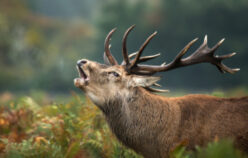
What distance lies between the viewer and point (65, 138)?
216 inches

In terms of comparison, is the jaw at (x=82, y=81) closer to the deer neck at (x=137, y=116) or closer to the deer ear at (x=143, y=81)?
the deer neck at (x=137, y=116)

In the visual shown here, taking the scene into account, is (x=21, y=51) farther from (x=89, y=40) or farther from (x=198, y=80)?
(x=198, y=80)

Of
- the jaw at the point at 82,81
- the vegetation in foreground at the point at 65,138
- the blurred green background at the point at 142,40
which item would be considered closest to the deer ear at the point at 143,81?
the jaw at the point at 82,81

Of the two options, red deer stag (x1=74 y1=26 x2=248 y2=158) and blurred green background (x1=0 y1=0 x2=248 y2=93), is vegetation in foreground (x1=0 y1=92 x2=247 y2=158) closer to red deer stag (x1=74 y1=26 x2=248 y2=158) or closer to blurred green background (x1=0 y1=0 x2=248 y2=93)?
red deer stag (x1=74 y1=26 x2=248 y2=158)

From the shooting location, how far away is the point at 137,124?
4.79 metres

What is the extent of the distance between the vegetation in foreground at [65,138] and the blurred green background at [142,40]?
844 inches

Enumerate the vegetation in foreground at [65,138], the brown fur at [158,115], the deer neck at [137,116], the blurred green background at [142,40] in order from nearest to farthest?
the vegetation in foreground at [65,138], the brown fur at [158,115], the deer neck at [137,116], the blurred green background at [142,40]

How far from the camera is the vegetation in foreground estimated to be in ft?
14.4

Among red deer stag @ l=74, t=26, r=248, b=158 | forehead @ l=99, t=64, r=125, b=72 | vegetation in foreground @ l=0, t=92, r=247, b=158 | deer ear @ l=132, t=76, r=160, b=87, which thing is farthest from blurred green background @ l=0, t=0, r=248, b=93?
deer ear @ l=132, t=76, r=160, b=87

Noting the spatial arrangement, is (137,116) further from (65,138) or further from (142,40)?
(142,40)

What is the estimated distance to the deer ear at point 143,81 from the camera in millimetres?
4879

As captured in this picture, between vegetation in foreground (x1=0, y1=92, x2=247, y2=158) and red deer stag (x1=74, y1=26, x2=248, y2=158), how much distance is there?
0.33 metres

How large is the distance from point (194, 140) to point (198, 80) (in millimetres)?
27814

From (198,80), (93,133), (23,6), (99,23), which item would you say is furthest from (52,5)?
(93,133)
